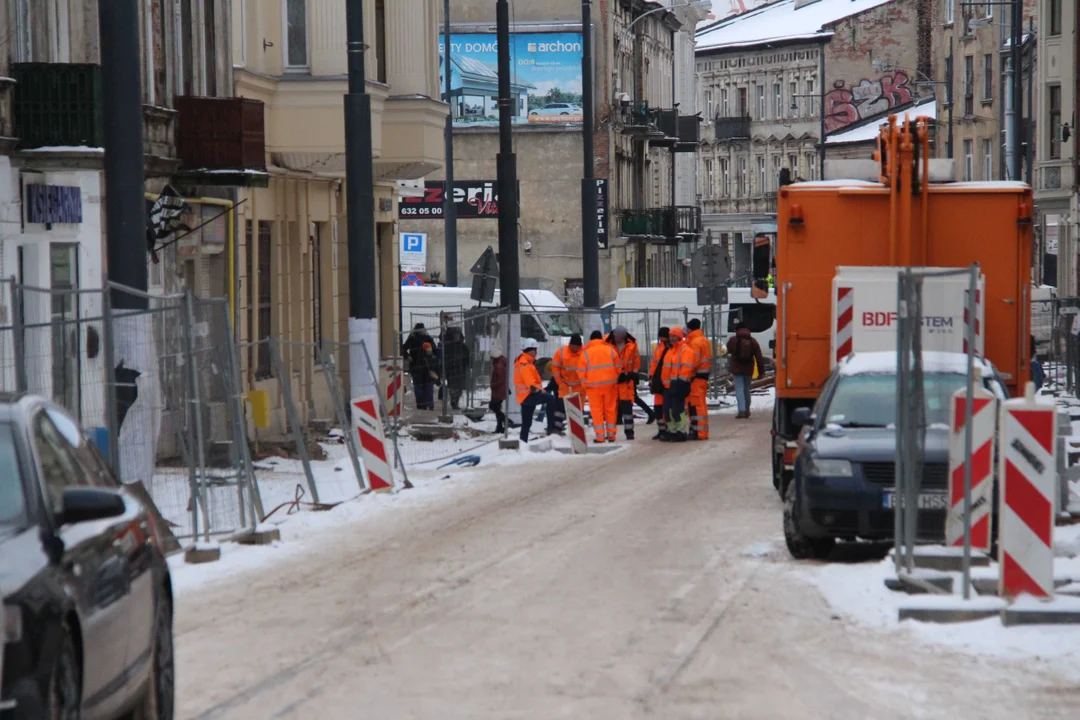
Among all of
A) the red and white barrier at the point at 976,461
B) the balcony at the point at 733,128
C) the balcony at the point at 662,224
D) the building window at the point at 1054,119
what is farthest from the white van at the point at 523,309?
the balcony at the point at 733,128

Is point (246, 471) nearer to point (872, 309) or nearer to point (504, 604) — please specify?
point (504, 604)

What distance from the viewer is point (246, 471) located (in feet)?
52.6

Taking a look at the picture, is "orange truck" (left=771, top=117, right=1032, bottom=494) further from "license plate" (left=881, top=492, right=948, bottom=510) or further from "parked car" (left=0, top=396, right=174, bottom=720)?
"parked car" (left=0, top=396, right=174, bottom=720)

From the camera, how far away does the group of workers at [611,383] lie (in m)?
27.0

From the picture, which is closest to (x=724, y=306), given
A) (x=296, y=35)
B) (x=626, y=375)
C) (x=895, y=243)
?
(x=626, y=375)

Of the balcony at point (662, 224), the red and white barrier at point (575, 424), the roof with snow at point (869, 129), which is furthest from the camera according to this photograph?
the roof with snow at point (869, 129)

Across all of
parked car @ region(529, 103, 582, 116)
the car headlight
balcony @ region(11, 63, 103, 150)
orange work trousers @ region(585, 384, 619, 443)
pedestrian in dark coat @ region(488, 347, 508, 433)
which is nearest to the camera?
the car headlight

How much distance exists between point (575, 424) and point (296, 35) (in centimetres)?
754

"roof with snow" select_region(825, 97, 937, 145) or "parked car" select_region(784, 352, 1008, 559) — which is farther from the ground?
"roof with snow" select_region(825, 97, 937, 145)

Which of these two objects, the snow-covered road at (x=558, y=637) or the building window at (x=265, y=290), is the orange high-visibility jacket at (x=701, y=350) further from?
the snow-covered road at (x=558, y=637)

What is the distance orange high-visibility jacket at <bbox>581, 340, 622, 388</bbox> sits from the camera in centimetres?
2700

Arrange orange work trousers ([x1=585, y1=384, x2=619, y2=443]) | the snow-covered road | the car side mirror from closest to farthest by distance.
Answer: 1. the car side mirror
2. the snow-covered road
3. orange work trousers ([x1=585, y1=384, x2=619, y2=443])

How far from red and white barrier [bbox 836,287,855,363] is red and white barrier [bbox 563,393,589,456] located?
6.88m

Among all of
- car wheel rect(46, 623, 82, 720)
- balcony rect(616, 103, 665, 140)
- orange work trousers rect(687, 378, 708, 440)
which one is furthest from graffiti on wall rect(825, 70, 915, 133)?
car wheel rect(46, 623, 82, 720)
